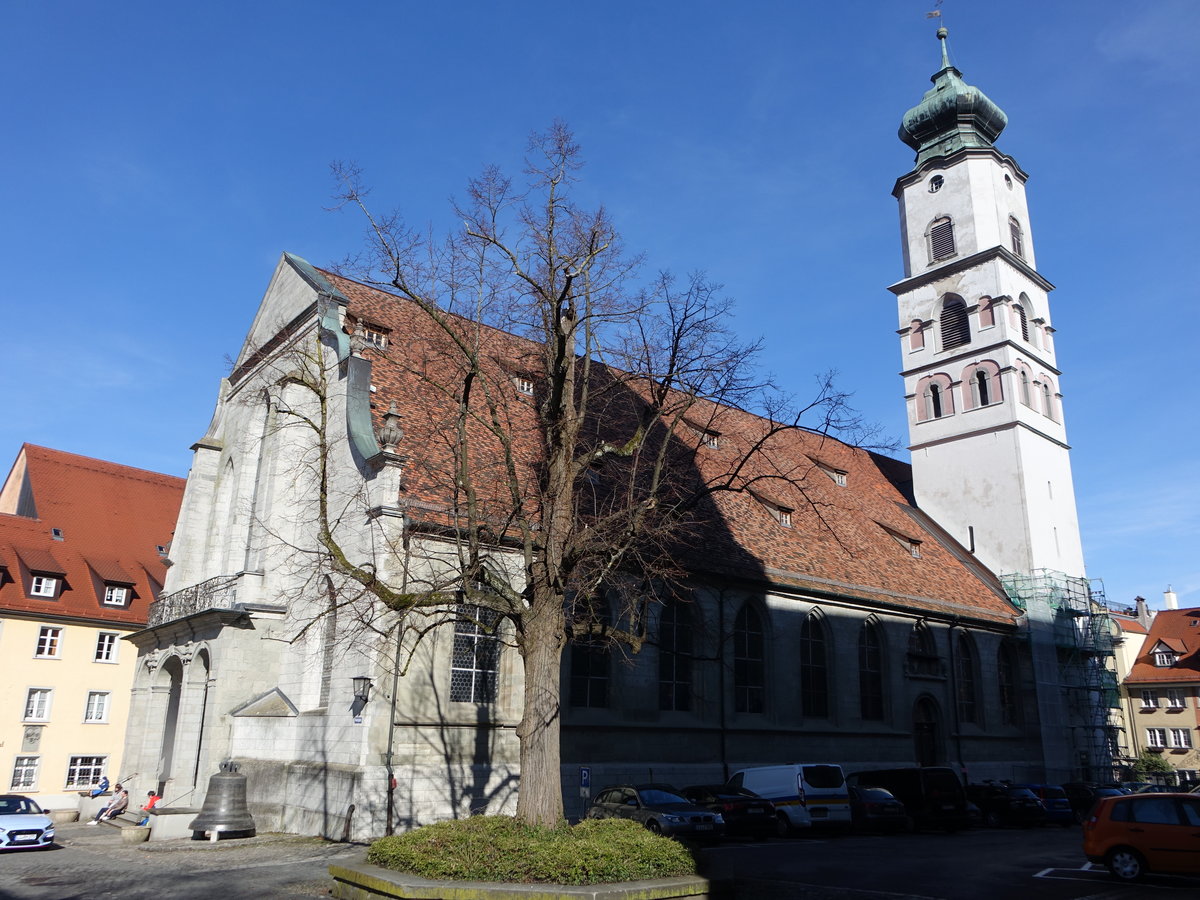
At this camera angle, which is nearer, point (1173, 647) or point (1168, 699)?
point (1168, 699)

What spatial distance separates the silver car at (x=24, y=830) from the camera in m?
21.0

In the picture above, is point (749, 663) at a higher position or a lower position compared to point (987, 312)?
lower

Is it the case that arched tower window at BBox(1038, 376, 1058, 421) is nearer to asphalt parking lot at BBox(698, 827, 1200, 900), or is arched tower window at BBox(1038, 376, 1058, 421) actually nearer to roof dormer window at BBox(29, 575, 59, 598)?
asphalt parking lot at BBox(698, 827, 1200, 900)

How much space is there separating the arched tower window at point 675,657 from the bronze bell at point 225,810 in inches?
406

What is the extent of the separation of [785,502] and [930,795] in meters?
11.1

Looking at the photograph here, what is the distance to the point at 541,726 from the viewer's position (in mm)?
13227

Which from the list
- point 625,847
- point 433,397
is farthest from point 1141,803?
point 433,397

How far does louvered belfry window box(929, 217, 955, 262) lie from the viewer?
139ft

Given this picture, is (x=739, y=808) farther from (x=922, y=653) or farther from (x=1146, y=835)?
(x=922, y=653)

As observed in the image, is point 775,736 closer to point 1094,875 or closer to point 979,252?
point 1094,875

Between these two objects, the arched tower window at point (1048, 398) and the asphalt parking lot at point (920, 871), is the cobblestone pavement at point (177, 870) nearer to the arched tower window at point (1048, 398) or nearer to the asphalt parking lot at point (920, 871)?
the asphalt parking lot at point (920, 871)

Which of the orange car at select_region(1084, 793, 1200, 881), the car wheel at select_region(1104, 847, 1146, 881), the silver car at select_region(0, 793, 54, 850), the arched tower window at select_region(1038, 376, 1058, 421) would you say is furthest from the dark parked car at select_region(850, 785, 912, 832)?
the arched tower window at select_region(1038, 376, 1058, 421)

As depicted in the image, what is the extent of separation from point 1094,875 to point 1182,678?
157 ft

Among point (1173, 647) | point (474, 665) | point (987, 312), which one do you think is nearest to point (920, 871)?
point (474, 665)
